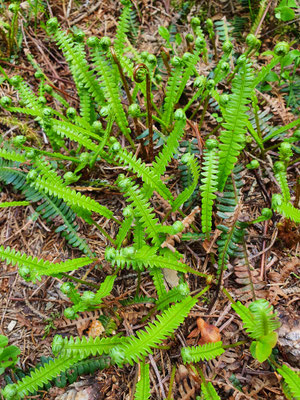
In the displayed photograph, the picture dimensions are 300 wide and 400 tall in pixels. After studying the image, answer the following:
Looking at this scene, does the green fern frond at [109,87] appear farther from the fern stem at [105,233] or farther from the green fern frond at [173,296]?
the green fern frond at [173,296]

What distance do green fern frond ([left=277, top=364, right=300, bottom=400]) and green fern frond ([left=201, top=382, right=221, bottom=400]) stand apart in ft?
1.26

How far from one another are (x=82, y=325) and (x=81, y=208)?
0.79 metres

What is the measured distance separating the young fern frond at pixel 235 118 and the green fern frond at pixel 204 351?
3.65ft

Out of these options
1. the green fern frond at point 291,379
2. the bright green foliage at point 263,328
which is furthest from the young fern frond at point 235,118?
the green fern frond at point 291,379

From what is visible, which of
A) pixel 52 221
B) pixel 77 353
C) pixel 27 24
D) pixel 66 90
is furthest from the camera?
pixel 27 24

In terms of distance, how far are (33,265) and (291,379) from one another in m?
1.65

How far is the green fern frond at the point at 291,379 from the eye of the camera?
1.81 m

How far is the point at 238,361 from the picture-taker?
6.75 ft

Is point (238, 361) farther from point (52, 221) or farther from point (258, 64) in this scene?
point (258, 64)

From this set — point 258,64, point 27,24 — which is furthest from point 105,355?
point 27,24

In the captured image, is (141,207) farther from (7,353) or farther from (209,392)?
(7,353)

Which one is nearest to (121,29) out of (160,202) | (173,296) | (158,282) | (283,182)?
(160,202)

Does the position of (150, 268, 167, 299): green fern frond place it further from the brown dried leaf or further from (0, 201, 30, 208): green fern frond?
(0, 201, 30, 208): green fern frond

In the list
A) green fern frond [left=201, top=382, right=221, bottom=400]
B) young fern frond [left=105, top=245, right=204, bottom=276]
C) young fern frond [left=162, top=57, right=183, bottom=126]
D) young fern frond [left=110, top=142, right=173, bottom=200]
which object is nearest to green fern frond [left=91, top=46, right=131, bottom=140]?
young fern frond [left=162, top=57, right=183, bottom=126]
